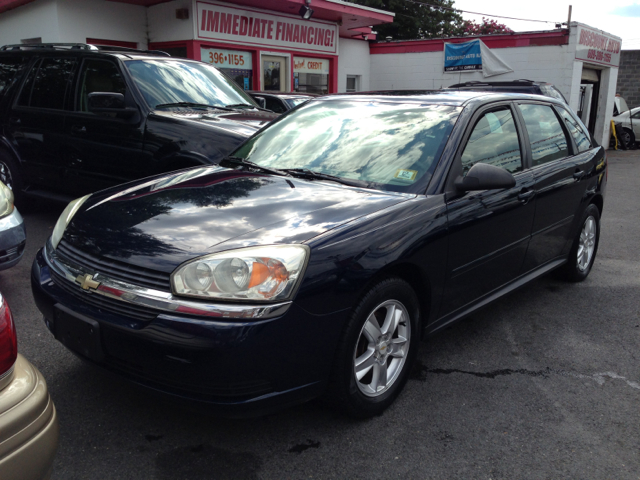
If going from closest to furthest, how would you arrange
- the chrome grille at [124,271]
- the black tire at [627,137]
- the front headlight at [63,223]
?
the chrome grille at [124,271] → the front headlight at [63,223] → the black tire at [627,137]

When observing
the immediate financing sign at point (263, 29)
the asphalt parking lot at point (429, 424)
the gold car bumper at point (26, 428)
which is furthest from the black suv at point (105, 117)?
the immediate financing sign at point (263, 29)

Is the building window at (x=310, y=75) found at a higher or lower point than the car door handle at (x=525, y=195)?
higher

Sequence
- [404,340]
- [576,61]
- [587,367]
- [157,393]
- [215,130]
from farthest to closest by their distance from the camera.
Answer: [576,61], [215,130], [587,367], [404,340], [157,393]

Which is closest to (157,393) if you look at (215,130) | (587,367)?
(587,367)

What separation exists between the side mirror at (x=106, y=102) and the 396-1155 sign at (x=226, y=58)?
7.48m

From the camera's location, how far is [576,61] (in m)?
15.9

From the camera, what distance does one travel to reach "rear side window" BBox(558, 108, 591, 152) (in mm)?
4590

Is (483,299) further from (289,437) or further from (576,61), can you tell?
(576,61)

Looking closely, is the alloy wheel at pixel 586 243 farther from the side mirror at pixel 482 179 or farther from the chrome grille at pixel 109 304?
the chrome grille at pixel 109 304

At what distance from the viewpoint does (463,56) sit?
55.5ft

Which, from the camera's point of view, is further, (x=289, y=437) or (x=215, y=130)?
(x=215, y=130)

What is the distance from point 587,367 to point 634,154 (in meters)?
17.8

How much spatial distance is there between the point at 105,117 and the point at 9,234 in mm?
1987

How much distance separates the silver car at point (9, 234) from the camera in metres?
3.94
